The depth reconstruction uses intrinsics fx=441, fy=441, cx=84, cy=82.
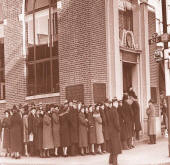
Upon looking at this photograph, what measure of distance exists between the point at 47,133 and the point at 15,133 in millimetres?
1114

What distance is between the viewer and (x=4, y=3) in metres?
18.5

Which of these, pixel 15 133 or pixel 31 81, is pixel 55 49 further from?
pixel 15 133

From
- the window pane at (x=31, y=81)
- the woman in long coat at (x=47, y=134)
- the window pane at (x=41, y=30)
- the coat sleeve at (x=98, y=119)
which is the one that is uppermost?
the window pane at (x=41, y=30)

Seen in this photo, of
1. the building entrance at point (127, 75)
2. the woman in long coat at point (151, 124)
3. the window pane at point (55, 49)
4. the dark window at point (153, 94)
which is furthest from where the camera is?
the dark window at point (153, 94)

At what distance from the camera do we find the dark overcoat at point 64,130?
14578mm

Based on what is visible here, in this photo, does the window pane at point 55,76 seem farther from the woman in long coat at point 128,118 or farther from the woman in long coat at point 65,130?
the woman in long coat at point 128,118

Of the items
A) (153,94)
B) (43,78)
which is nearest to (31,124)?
(43,78)

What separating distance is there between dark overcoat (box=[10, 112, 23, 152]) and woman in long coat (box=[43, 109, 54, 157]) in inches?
33.8

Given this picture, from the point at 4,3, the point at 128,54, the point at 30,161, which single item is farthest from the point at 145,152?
the point at 4,3

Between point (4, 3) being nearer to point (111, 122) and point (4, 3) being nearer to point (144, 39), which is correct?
point (144, 39)

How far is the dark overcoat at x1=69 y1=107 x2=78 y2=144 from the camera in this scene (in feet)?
47.8

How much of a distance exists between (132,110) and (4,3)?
7.09 meters

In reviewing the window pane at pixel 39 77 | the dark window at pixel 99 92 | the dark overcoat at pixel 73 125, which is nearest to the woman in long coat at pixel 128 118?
the dark window at pixel 99 92

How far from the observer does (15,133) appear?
15.0 metres
